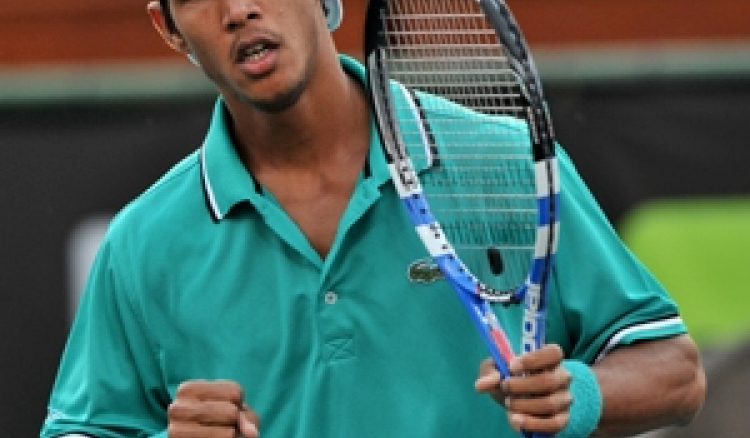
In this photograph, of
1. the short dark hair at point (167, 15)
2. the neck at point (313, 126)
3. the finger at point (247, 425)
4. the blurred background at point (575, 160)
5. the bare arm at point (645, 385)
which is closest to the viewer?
the finger at point (247, 425)

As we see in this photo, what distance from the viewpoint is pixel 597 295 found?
3506mm

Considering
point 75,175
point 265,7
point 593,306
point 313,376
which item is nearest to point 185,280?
point 313,376

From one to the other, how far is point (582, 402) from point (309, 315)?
60 cm

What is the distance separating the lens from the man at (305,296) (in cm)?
351

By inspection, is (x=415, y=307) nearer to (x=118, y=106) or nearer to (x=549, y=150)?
(x=549, y=150)

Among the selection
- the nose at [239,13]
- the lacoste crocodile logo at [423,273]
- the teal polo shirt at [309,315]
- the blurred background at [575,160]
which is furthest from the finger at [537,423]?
the blurred background at [575,160]

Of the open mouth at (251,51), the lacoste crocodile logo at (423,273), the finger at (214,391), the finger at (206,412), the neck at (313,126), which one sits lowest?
the finger at (206,412)

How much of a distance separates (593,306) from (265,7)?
84 centimetres

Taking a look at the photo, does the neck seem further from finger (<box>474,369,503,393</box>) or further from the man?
finger (<box>474,369,503,393</box>)

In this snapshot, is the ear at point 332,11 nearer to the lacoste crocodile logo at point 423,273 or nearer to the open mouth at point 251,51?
the open mouth at point 251,51

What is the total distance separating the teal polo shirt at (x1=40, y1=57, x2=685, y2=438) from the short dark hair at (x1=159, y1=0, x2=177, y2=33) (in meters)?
0.29

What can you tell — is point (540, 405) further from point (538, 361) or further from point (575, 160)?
point (575, 160)

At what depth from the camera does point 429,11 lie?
12.3 feet

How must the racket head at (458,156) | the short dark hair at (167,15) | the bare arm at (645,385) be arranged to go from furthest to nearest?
the short dark hair at (167,15)
the racket head at (458,156)
the bare arm at (645,385)
